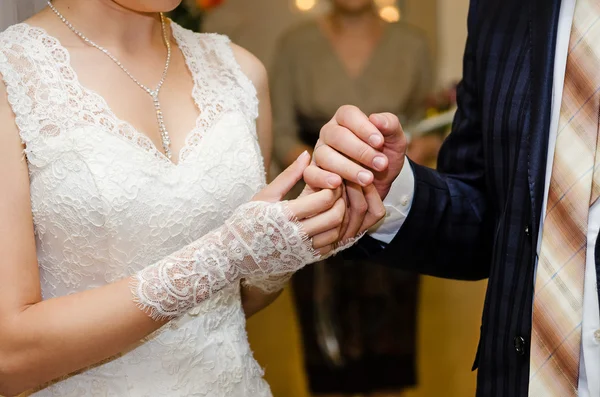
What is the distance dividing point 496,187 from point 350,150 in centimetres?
38

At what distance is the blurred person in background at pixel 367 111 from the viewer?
11.5ft

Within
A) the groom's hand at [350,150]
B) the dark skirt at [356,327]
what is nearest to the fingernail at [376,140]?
the groom's hand at [350,150]

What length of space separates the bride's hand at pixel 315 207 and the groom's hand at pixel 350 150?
26 mm

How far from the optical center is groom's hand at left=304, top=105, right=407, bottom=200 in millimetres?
1372

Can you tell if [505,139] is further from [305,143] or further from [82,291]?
[305,143]

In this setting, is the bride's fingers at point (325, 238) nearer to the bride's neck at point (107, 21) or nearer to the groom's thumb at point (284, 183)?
the groom's thumb at point (284, 183)

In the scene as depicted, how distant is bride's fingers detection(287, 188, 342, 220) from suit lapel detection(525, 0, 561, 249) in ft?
1.33

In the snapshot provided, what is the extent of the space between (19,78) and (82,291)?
41 centimetres

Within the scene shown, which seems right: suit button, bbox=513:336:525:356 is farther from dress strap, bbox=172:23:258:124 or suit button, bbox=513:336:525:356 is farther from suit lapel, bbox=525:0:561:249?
dress strap, bbox=172:23:258:124

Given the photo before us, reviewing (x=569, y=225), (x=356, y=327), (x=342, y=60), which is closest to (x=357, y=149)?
(x=569, y=225)

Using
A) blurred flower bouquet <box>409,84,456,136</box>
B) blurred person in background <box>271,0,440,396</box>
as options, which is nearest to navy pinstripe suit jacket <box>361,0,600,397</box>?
blurred person in background <box>271,0,440,396</box>

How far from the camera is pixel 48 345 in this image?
51.4 inches

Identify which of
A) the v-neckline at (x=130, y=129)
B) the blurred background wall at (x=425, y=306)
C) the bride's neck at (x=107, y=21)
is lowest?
the blurred background wall at (x=425, y=306)

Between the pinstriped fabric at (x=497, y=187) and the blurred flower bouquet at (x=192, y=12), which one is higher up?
the blurred flower bouquet at (x=192, y=12)
